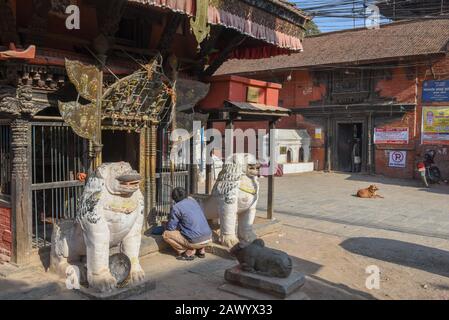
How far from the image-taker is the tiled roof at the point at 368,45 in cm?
1934

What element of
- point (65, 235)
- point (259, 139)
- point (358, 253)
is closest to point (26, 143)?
point (65, 235)

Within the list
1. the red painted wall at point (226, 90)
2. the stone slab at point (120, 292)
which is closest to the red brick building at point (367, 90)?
the red painted wall at point (226, 90)

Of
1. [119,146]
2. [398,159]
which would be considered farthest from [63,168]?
[398,159]

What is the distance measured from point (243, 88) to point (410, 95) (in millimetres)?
14004

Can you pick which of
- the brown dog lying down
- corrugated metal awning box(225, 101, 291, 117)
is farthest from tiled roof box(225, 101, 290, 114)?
the brown dog lying down

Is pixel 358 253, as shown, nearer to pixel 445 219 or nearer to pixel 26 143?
pixel 445 219

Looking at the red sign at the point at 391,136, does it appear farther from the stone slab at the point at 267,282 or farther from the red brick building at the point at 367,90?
the stone slab at the point at 267,282

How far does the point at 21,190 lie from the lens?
19.5ft

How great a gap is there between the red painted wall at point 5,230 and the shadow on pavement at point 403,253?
5669 millimetres

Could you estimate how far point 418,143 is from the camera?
63.2 ft

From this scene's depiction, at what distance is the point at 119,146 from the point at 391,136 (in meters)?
15.1

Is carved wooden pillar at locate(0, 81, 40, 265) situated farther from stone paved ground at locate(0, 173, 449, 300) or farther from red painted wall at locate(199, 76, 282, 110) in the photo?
red painted wall at locate(199, 76, 282, 110)

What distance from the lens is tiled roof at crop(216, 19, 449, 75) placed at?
1934 centimetres

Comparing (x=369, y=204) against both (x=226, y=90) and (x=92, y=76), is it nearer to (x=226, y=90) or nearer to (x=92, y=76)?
(x=226, y=90)
